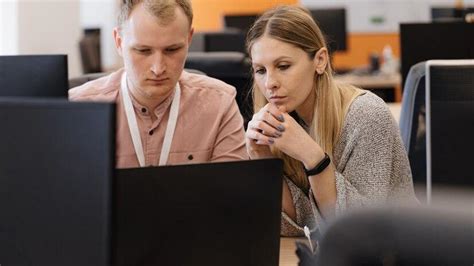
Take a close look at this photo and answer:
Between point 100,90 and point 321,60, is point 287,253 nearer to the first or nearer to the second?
point 321,60

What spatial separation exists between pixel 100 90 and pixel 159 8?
406 millimetres

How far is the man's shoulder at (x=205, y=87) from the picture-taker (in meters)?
2.39

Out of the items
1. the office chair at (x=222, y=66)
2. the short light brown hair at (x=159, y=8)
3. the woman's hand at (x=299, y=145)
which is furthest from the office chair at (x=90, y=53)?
the woman's hand at (x=299, y=145)

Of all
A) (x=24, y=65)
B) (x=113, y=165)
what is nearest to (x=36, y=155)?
(x=113, y=165)

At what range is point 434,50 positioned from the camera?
418 centimetres

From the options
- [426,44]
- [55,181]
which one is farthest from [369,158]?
[426,44]

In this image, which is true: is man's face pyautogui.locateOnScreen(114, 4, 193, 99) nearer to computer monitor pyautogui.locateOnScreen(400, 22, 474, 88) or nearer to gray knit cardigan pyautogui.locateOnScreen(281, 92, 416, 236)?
gray knit cardigan pyautogui.locateOnScreen(281, 92, 416, 236)

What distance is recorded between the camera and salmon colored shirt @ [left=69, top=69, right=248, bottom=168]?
2.26 m

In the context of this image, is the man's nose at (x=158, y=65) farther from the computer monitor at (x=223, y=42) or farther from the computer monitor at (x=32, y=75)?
the computer monitor at (x=223, y=42)

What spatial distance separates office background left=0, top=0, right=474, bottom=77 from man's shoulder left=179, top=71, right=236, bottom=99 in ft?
10.00

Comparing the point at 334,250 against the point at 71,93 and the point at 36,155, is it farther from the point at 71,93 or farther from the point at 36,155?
the point at 71,93

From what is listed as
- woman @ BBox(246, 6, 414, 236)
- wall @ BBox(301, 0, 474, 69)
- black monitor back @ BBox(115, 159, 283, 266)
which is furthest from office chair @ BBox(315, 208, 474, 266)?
wall @ BBox(301, 0, 474, 69)

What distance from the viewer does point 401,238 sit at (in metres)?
0.84

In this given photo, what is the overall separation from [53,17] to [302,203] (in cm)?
412
